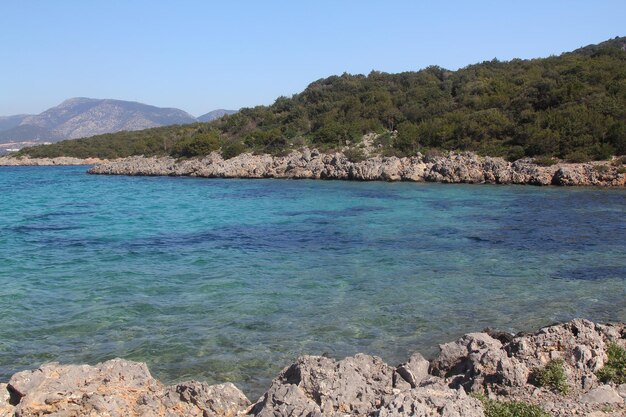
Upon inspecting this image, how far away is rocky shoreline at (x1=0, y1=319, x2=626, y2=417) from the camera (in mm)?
5324

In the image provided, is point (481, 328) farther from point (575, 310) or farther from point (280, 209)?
point (280, 209)

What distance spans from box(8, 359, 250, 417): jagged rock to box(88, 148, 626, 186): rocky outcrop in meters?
35.3

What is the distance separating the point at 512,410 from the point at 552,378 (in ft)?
3.74

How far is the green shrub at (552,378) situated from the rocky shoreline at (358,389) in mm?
23

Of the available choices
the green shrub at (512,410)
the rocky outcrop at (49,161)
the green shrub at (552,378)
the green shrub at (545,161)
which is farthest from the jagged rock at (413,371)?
the rocky outcrop at (49,161)

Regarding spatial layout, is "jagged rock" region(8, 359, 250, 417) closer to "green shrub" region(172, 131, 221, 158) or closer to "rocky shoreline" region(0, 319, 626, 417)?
"rocky shoreline" region(0, 319, 626, 417)

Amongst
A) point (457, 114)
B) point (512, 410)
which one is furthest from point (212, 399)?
point (457, 114)

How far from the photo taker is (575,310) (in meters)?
10.5

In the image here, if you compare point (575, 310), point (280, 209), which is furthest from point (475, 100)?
point (575, 310)

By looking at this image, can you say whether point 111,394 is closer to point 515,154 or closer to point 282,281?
point 282,281

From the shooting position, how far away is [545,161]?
132 ft

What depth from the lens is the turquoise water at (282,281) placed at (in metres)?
8.81

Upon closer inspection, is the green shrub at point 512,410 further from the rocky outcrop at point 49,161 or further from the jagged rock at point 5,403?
the rocky outcrop at point 49,161

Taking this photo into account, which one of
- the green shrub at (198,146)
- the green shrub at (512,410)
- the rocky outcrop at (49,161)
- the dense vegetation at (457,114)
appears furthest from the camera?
the rocky outcrop at (49,161)
